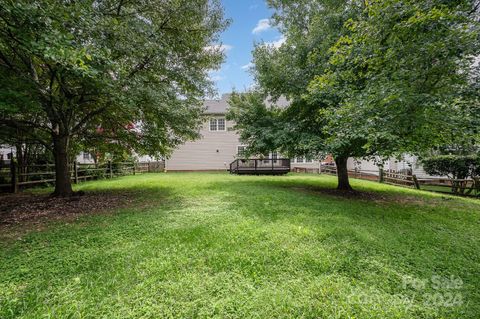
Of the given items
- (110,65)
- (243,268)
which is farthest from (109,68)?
(243,268)

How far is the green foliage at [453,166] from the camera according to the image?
437 inches

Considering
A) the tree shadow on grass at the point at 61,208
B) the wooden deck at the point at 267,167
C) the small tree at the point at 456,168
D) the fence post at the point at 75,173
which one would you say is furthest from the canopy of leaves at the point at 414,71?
the fence post at the point at 75,173

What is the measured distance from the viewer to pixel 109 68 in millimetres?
5379

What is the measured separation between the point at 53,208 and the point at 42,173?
593 cm

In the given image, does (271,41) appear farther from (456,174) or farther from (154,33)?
(456,174)

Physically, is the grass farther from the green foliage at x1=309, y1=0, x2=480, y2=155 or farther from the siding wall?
the siding wall

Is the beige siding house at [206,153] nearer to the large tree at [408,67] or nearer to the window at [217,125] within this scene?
the window at [217,125]

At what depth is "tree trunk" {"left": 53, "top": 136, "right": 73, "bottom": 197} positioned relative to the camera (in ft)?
25.1

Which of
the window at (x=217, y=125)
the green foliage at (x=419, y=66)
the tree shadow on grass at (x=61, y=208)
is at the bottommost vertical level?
the tree shadow on grass at (x=61, y=208)

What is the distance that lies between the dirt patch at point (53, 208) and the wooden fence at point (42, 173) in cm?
276

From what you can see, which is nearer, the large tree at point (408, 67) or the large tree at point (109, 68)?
the large tree at point (408, 67)

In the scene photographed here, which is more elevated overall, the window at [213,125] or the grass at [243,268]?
the window at [213,125]

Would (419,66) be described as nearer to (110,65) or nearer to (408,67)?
(408,67)

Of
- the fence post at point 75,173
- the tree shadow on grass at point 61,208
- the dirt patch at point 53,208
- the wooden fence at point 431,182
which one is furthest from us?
the fence post at point 75,173
